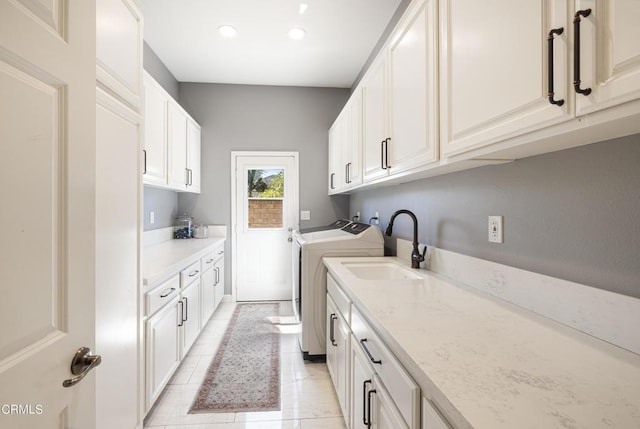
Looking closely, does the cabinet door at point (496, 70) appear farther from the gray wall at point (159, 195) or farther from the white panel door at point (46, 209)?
the gray wall at point (159, 195)

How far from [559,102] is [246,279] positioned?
158 inches

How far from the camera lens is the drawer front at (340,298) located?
163 centimetres

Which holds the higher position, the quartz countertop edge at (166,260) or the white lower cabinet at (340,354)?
the quartz countertop edge at (166,260)

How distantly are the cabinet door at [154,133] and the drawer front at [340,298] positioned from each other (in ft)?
5.40

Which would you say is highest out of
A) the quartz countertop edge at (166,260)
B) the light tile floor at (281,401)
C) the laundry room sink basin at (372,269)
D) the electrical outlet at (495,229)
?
the electrical outlet at (495,229)

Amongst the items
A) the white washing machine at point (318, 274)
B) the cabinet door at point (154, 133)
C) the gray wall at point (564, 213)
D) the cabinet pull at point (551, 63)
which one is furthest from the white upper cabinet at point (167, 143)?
the cabinet pull at point (551, 63)

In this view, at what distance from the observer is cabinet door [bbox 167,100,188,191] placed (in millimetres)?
3008

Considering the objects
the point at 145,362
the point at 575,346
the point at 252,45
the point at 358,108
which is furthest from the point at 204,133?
the point at 575,346

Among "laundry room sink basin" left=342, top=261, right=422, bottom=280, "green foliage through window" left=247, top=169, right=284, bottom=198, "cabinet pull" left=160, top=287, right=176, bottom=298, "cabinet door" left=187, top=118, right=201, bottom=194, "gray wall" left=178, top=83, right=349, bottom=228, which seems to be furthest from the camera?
"green foliage through window" left=247, top=169, right=284, bottom=198

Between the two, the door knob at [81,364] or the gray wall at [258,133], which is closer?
the door knob at [81,364]

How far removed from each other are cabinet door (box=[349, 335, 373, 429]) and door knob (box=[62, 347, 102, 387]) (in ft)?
2.95

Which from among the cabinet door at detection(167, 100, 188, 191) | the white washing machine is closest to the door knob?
the white washing machine

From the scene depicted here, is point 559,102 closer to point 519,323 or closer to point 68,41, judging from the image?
point 519,323

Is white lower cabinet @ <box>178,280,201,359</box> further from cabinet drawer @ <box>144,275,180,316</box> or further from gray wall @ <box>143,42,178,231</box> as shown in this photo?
gray wall @ <box>143,42,178,231</box>
